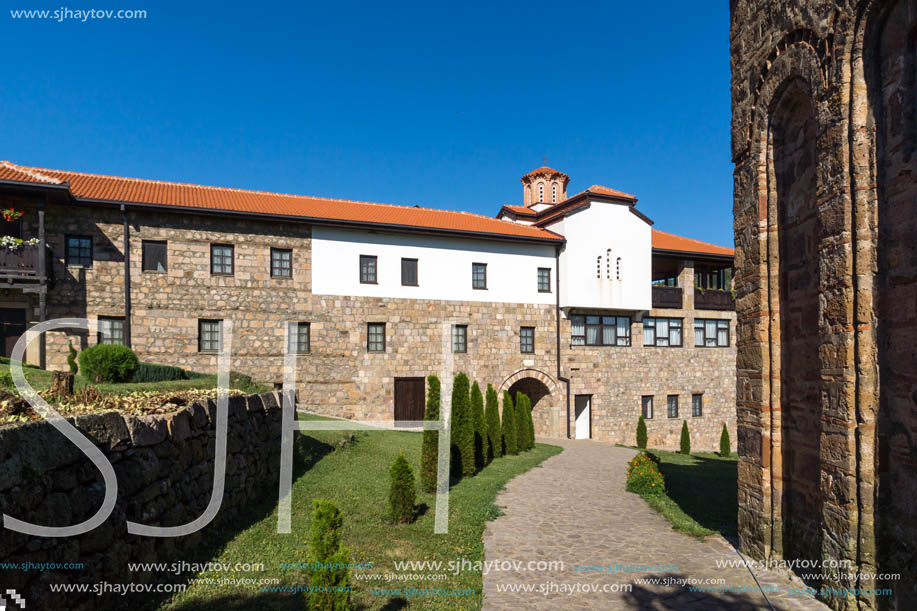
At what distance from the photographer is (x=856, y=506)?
5.19 metres

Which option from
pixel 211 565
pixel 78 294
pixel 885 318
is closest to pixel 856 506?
pixel 885 318

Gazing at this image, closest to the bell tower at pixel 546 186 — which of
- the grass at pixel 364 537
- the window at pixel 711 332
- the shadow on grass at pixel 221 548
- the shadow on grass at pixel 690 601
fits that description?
the window at pixel 711 332

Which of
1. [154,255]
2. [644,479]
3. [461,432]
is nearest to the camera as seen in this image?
[644,479]

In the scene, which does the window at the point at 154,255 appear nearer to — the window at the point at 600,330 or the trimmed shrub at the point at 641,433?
the window at the point at 600,330

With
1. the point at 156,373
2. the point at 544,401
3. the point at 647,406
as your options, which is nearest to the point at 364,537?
the point at 156,373

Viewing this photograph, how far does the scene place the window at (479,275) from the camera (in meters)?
22.5

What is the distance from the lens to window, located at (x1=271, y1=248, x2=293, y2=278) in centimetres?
1978

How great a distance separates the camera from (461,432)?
13.1 m

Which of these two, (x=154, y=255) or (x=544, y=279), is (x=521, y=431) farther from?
(x=154, y=255)

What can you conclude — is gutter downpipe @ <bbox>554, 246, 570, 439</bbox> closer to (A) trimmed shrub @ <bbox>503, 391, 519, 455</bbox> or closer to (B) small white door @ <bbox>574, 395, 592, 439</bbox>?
(B) small white door @ <bbox>574, 395, 592, 439</bbox>

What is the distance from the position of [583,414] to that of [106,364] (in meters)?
18.7

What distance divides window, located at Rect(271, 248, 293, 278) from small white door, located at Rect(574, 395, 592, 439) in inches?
510

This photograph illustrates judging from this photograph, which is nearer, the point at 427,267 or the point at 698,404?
the point at 427,267

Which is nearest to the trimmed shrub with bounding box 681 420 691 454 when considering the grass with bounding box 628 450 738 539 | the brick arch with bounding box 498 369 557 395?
the brick arch with bounding box 498 369 557 395
